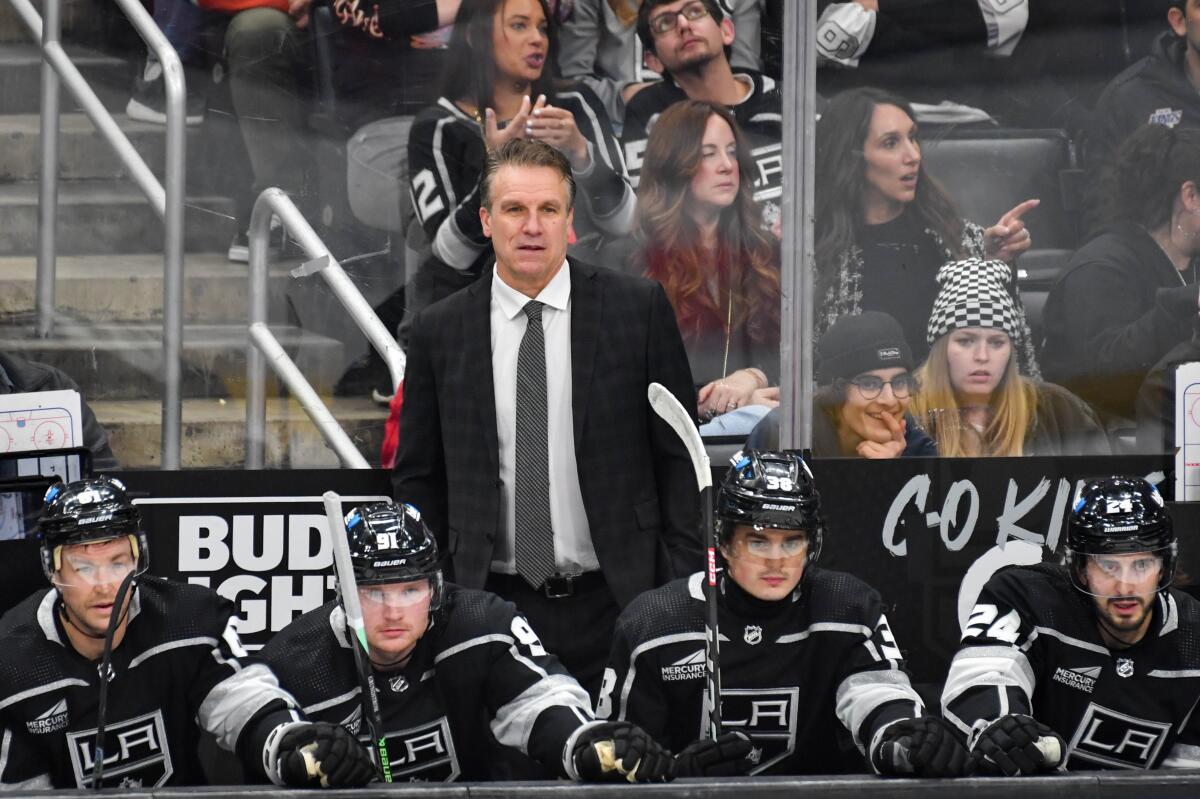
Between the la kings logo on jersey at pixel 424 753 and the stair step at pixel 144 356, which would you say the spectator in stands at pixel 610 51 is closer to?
the stair step at pixel 144 356

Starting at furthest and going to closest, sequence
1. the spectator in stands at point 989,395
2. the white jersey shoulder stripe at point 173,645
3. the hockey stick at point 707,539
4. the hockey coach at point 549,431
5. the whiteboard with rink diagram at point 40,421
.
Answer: the spectator in stands at point 989,395, the whiteboard with rink diagram at point 40,421, the hockey coach at point 549,431, the white jersey shoulder stripe at point 173,645, the hockey stick at point 707,539

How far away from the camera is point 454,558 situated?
12.2 ft

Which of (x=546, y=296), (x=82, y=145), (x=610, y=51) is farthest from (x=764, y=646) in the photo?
(x=82, y=145)

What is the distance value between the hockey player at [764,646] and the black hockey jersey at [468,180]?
1064 mm

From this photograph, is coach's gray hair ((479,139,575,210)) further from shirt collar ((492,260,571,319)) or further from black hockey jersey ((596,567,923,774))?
black hockey jersey ((596,567,923,774))

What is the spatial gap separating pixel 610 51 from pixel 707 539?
1543mm

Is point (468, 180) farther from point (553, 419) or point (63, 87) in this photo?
point (63, 87)

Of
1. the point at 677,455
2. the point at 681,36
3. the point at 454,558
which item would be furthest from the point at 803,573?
the point at 681,36

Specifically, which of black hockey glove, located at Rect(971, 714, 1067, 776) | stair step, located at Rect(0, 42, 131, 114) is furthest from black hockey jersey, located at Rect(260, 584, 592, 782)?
stair step, located at Rect(0, 42, 131, 114)

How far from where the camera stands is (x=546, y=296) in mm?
3803

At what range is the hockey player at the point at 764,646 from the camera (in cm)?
340

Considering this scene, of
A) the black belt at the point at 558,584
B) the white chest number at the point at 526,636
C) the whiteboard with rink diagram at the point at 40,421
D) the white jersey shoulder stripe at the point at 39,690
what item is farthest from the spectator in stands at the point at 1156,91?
the white jersey shoulder stripe at the point at 39,690

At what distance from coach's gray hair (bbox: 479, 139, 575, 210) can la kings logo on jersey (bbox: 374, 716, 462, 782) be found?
1110mm

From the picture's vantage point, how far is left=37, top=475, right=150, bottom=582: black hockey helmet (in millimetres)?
3326
